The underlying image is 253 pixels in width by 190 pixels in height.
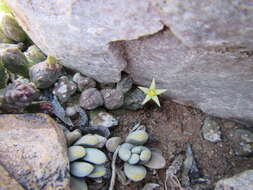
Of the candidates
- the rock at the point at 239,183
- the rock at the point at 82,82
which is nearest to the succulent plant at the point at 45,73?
the rock at the point at 82,82

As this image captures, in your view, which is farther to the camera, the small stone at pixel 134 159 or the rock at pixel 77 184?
the small stone at pixel 134 159

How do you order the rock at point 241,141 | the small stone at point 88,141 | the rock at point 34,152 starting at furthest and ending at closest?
the rock at point 241,141, the small stone at point 88,141, the rock at point 34,152

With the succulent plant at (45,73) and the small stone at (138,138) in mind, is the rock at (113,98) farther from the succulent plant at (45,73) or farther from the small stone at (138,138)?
the succulent plant at (45,73)

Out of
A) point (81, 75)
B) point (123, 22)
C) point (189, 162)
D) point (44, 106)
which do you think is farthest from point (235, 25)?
point (44, 106)

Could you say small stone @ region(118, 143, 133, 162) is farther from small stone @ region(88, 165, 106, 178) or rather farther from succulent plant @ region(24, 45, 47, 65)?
succulent plant @ region(24, 45, 47, 65)

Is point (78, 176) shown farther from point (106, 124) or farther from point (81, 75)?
point (81, 75)
